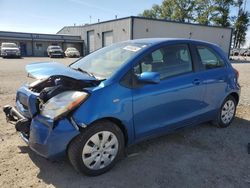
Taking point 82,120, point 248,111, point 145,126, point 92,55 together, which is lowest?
point 248,111

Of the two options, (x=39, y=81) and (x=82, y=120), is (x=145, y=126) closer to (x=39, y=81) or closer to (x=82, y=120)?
(x=82, y=120)

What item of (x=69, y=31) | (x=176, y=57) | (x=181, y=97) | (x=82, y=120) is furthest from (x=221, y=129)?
(x=69, y=31)

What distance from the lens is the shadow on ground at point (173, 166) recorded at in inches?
120

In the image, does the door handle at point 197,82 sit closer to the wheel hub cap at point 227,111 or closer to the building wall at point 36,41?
the wheel hub cap at point 227,111

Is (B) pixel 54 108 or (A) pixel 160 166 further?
(A) pixel 160 166

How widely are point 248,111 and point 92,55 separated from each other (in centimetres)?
418

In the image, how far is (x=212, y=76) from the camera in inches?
172

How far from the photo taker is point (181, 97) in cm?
385

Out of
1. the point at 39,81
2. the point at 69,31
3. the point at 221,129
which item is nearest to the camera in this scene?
the point at 39,81

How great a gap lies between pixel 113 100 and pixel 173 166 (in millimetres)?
1270

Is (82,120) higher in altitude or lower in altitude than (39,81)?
lower

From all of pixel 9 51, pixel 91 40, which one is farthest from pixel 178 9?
pixel 9 51

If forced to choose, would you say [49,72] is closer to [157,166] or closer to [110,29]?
[157,166]

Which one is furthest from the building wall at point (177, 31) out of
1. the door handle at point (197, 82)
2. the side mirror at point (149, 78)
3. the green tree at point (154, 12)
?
the green tree at point (154, 12)
